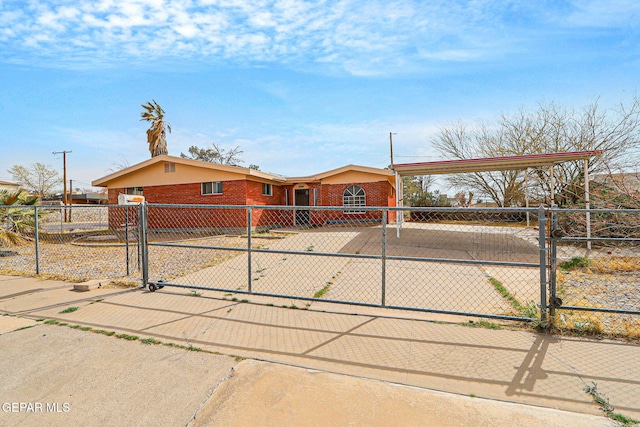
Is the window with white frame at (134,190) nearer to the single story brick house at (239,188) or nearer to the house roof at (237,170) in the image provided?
the single story brick house at (239,188)

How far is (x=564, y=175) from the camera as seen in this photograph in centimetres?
1588

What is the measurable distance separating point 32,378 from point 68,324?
133 centimetres

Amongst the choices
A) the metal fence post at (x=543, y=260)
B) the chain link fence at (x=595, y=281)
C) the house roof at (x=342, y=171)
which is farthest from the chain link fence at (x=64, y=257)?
the house roof at (x=342, y=171)

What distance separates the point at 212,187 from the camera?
1711cm

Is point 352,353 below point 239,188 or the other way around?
below

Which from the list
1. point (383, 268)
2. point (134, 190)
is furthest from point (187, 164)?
point (383, 268)

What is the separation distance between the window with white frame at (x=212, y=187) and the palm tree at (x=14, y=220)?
7175 mm

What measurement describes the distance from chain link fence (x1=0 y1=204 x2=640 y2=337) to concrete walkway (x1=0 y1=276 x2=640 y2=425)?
0.43 m

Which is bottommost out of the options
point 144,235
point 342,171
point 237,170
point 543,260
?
point 543,260

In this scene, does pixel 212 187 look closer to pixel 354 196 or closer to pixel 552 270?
pixel 354 196

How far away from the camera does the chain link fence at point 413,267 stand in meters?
4.05

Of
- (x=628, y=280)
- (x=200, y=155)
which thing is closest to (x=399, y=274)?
(x=628, y=280)

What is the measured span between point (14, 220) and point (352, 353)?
13069 millimetres

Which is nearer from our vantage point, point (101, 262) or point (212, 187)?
point (101, 262)
